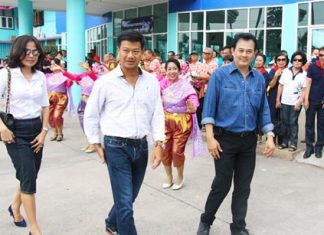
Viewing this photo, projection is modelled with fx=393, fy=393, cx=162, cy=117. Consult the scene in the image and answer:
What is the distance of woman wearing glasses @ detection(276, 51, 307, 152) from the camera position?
19.7ft

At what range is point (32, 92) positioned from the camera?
10.6ft

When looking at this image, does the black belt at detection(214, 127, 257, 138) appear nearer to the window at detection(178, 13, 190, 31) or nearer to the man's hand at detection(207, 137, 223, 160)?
the man's hand at detection(207, 137, 223, 160)

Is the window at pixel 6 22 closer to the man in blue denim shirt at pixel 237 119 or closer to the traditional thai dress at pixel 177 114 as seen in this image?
the traditional thai dress at pixel 177 114

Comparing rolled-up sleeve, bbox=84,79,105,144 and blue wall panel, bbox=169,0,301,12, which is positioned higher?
blue wall panel, bbox=169,0,301,12

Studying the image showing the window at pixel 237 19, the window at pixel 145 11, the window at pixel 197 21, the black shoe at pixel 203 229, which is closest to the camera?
Result: the black shoe at pixel 203 229

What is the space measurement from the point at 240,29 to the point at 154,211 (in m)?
10.9

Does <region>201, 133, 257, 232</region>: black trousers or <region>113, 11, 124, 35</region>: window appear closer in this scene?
<region>201, 133, 257, 232</region>: black trousers

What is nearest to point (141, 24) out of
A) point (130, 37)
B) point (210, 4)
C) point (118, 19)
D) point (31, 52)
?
point (118, 19)

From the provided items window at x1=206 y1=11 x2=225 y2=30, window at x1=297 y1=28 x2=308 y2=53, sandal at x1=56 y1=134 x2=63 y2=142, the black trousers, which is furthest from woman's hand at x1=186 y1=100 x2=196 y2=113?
window at x1=206 y1=11 x2=225 y2=30

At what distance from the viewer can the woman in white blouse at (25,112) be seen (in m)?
3.15

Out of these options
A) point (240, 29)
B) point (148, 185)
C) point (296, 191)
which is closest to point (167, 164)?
point (148, 185)

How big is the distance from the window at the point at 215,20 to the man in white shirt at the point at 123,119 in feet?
39.5

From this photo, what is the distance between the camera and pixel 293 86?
240 inches

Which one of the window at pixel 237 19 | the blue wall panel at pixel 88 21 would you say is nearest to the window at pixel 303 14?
the window at pixel 237 19
